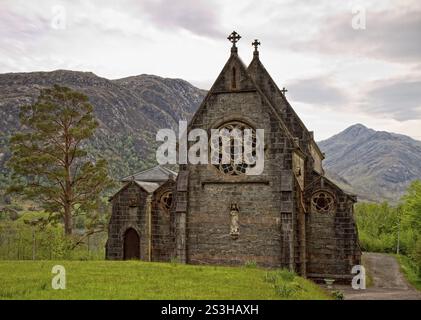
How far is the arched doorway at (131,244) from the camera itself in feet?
102

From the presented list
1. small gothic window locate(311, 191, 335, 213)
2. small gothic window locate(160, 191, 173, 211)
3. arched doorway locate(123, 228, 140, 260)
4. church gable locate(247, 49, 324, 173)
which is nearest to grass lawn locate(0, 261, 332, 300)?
arched doorway locate(123, 228, 140, 260)

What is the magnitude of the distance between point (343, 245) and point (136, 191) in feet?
45.4

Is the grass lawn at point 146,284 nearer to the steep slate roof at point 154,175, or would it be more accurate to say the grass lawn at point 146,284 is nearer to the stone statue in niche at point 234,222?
the stone statue in niche at point 234,222

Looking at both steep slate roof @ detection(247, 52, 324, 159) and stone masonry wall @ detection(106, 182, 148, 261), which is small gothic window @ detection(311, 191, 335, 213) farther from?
stone masonry wall @ detection(106, 182, 148, 261)

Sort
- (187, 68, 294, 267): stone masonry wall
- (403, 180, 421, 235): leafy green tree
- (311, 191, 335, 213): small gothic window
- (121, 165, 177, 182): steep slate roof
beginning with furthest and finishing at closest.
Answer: (403, 180, 421, 235): leafy green tree, (121, 165, 177, 182): steep slate roof, (311, 191, 335, 213): small gothic window, (187, 68, 294, 267): stone masonry wall

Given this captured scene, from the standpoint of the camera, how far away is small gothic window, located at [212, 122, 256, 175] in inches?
1088

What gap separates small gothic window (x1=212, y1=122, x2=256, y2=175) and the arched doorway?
794 cm

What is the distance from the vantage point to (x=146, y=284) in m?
16.0

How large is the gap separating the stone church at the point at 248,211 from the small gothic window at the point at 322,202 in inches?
2.5

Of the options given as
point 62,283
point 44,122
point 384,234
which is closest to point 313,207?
point 62,283

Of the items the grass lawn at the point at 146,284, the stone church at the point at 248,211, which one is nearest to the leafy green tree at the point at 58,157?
the stone church at the point at 248,211

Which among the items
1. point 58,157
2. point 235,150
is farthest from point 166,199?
point 58,157

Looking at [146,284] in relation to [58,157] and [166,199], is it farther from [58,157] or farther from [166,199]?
[58,157]
